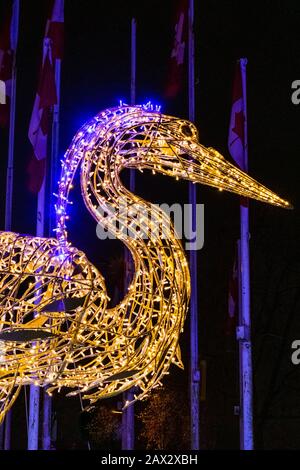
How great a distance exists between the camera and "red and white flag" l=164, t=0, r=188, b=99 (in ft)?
40.7

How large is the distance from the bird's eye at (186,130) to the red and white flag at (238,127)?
12.5 ft

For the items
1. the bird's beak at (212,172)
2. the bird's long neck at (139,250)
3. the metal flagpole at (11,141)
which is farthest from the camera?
the metal flagpole at (11,141)

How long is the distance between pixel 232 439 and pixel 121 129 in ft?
34.8

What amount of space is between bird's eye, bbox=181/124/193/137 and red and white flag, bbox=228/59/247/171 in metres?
3.82

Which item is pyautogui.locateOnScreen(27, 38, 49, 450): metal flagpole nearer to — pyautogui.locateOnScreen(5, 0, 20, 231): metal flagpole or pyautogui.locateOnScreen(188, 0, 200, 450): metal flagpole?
pyautogui.locateOnScreen(5, 0, 20, 231): metal flagpole

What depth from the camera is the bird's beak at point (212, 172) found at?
25.1ft

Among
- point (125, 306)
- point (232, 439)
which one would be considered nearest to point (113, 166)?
point (125, 306)

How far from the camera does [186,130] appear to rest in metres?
7.90

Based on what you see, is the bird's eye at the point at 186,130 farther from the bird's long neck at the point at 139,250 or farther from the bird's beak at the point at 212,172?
the bird's long neck at the point at 139,250

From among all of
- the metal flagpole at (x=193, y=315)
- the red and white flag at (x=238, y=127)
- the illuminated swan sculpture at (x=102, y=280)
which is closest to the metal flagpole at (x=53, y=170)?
the metal flagpole at (x=193, y=315)

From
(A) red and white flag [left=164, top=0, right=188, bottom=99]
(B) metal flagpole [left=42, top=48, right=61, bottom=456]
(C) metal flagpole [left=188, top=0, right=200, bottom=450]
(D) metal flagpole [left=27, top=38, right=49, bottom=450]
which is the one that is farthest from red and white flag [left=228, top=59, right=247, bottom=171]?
(D) metal flagpole [left=27, top=38, right=49, bottom=450]

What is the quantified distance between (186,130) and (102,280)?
6.07 ft

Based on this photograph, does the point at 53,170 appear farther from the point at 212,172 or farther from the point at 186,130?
the point at 212,172
